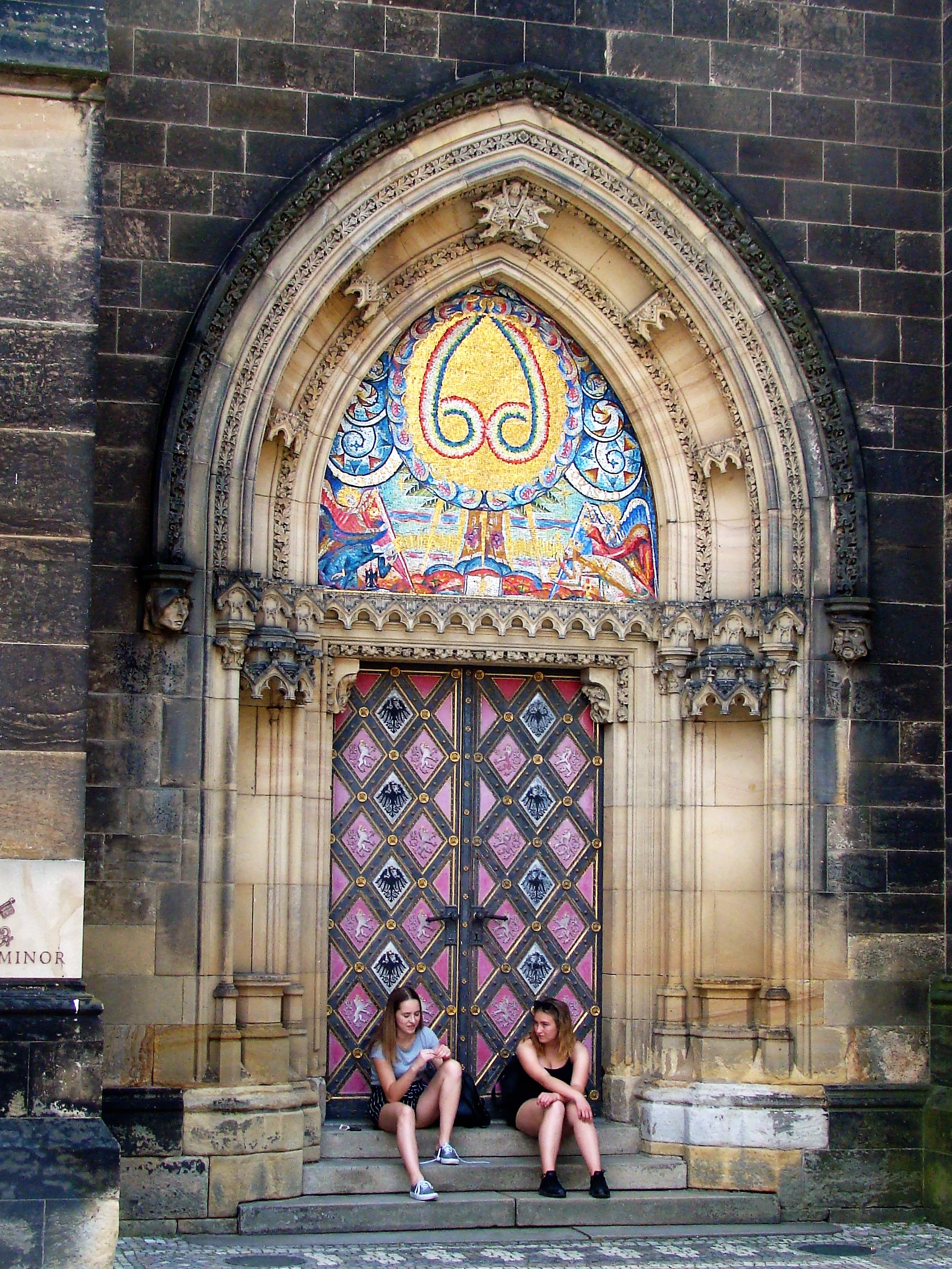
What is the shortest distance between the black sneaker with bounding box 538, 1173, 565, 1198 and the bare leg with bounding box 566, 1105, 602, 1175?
0.19 meters

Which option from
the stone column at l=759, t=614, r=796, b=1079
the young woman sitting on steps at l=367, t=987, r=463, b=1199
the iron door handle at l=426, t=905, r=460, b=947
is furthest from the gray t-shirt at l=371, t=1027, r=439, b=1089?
the stone column at l=759, t=614, r=796, b=1079

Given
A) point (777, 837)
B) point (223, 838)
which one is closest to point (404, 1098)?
point (223, 838)

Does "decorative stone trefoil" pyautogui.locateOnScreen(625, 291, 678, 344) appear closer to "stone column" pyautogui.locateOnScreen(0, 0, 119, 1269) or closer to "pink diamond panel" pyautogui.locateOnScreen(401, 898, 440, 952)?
"pink diamond panel" pyautogui.locateOnScreen(401, 898, 440, 952)

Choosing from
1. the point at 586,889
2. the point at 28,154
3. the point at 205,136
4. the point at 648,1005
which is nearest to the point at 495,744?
the point at 586,889

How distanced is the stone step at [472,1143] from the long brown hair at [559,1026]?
482 millimetres

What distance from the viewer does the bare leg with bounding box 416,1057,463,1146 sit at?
413 inches

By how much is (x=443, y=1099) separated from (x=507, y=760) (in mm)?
2025

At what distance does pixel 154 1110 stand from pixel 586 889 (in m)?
2.88

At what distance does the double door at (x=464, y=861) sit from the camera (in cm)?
1118

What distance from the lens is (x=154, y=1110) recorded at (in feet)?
32.8

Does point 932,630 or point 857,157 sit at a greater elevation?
point 857,157

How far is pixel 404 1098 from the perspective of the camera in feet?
35.0

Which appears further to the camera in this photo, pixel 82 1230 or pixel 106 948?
pixel 106 948

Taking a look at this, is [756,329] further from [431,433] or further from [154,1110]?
[154,1110]
